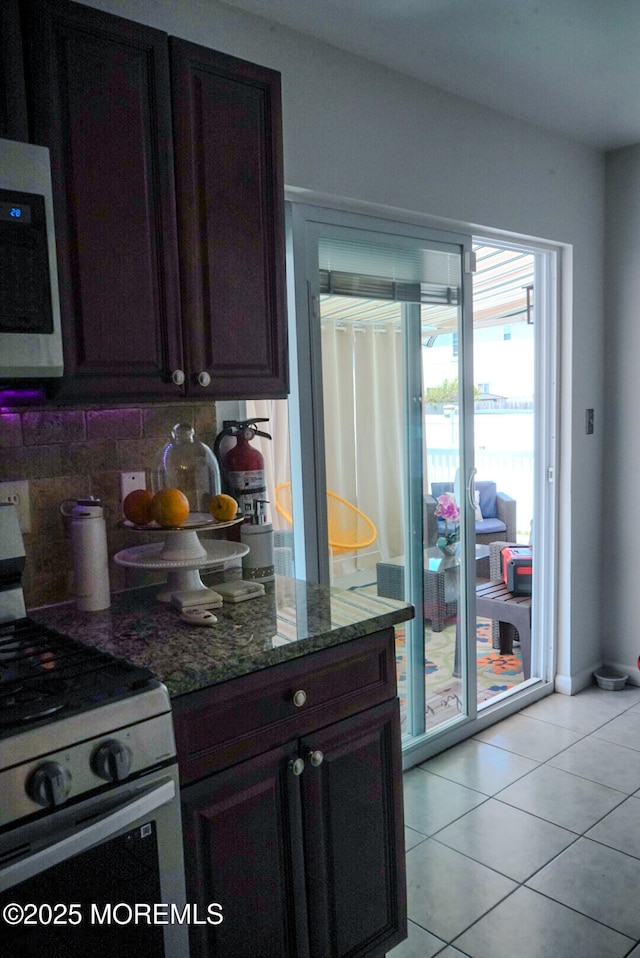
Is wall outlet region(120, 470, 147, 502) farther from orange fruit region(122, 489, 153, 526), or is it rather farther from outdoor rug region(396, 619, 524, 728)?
outdoor rug region(396, 619, 524, 728)

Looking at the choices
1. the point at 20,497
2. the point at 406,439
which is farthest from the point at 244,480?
the point at 406,439

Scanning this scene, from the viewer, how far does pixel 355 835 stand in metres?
1.66

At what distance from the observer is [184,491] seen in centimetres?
212

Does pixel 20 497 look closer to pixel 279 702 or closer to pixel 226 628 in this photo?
pixel 226 628

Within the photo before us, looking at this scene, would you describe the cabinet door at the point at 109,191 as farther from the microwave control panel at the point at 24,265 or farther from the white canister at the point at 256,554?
the white canister at the point at 256,554

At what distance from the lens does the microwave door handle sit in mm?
1069

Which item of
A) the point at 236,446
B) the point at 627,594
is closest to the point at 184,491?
the point at 236,446

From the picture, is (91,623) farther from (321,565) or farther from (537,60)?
(537,60)

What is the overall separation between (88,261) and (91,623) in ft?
2.73

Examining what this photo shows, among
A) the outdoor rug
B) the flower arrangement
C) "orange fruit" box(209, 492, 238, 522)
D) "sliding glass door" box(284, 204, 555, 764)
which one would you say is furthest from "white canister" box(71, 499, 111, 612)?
the flower arrangement

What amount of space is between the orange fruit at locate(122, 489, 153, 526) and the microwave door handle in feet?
2.34

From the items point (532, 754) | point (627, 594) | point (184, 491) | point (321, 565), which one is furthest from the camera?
point (627, 594)

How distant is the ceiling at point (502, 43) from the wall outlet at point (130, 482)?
140 cm

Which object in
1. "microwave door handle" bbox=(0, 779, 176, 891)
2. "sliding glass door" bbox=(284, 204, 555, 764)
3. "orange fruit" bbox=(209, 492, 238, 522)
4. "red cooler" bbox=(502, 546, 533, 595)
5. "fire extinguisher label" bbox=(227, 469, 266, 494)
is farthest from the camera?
"red cooler" bbox=(502, 546, 533, 595)
